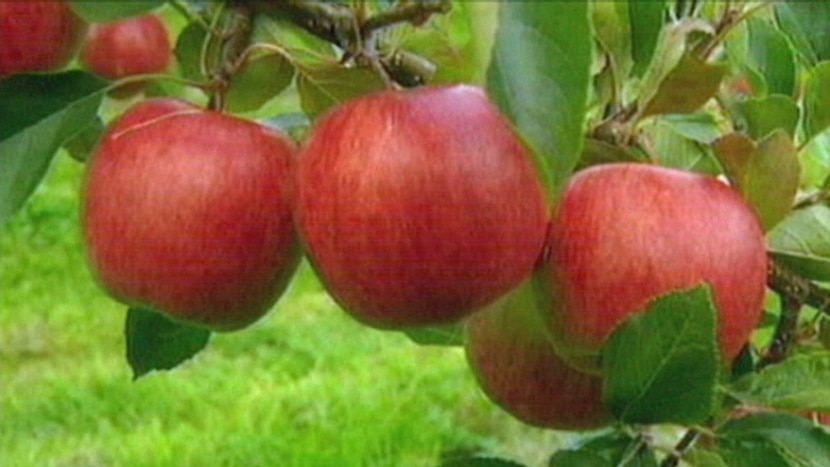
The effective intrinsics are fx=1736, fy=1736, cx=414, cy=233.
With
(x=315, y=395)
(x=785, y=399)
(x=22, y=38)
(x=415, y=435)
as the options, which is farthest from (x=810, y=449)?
(x=315, y=395)

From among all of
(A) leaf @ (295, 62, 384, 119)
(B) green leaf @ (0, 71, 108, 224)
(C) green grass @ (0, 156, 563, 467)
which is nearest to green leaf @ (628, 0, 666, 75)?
(A) leaf @ (295, 62, 384, 119)

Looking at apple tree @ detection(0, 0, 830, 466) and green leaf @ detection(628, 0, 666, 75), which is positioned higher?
green leaf @ detection(628, 0, 666, 75)

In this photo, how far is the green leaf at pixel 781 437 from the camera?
77 centimetres

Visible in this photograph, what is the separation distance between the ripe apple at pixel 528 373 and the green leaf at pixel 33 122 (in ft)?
0.65

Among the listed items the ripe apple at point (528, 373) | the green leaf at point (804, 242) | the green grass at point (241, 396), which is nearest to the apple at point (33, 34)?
the ripe apple at point (528, 373)

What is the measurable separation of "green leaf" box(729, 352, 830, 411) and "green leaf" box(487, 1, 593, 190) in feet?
0.88

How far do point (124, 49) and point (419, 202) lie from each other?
24.5 inches

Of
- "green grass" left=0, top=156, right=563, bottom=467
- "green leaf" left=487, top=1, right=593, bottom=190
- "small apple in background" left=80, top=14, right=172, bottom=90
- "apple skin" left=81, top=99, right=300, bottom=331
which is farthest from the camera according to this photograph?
"green grass" left=0, top=156, right=563, bottom=467

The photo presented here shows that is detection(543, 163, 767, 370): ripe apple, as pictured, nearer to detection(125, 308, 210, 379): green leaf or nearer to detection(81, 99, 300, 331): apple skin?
detection(81, 99, 300, 331): apple skin

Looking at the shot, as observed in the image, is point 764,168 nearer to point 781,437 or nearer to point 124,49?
point 781,437

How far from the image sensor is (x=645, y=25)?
27.5 inches

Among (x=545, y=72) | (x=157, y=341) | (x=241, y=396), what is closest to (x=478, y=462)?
(x=157, y=341)

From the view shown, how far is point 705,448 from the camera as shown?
82cm

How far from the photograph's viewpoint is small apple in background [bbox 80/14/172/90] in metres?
1.14
